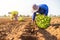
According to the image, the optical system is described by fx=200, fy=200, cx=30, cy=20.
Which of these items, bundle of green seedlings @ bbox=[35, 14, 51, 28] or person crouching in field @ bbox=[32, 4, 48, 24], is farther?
person crouching in field @ bbox=[32, 4, 48, 24]

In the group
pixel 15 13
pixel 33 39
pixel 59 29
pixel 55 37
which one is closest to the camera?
pixel 33 39

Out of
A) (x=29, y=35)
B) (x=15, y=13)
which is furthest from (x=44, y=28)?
(x=15, y=13)

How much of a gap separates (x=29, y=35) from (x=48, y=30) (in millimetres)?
1348

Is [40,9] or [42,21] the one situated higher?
[40,9]

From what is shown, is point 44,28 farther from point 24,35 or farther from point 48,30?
point 24,35

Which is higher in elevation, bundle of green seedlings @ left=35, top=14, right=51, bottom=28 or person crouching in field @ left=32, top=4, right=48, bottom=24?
person crouching in field @ left=32, top=4, right=48, bottom=24

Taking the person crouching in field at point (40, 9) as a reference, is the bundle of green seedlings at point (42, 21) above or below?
below

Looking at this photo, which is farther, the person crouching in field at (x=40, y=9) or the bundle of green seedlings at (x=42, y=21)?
the person crouching in field at (x=40, y=9)

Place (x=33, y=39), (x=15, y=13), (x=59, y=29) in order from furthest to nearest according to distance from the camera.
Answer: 1. (x=15, y=13)
2. (x=59, y=29)
3. (x=33, y=39)

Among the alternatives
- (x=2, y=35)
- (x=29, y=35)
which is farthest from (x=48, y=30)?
(x=2, y=35)

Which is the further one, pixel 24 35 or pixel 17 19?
pixel 17 19

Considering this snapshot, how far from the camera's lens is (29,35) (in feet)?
24.6

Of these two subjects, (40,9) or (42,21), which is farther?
(40,9)

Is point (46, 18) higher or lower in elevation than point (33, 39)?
higher
